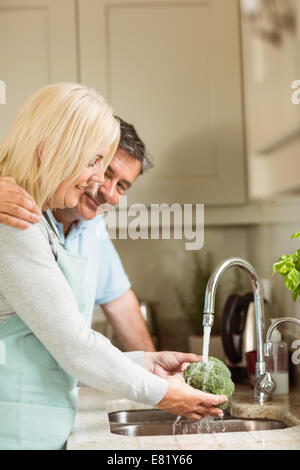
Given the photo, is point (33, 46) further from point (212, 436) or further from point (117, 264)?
point (212, 436)

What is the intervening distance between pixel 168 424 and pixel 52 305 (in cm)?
50

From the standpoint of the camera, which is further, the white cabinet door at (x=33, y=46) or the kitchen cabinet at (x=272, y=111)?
the white cabinet door at (x=33, y=46)

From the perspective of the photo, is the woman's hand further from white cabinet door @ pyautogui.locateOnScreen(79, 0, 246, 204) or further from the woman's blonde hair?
white cabinet door @ pyautogui.locateOnScreen(79, 0, 246, 204)

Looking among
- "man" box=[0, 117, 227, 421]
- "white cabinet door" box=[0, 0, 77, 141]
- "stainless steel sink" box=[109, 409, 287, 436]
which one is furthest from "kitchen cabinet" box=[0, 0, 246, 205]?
"stainless steel sink" box=[109, 409, 287, 436]

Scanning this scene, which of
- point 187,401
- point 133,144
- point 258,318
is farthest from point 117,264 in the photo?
point 187,401

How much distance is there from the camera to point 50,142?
0.95 m

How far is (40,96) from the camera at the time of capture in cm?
100

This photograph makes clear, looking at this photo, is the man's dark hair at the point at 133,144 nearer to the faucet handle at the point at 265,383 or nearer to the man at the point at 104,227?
the man at the point at 104,227

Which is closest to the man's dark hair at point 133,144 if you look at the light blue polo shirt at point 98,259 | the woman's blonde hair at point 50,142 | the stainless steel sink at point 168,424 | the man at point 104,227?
the man at point 104,227

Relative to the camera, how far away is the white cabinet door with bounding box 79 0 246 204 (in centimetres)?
132

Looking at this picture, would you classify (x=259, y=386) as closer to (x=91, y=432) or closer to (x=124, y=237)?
(x=91, y=432)

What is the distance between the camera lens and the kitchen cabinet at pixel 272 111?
1130mm

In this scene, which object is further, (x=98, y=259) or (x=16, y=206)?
(x=98, y=259)

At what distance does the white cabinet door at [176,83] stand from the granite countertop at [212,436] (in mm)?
487
